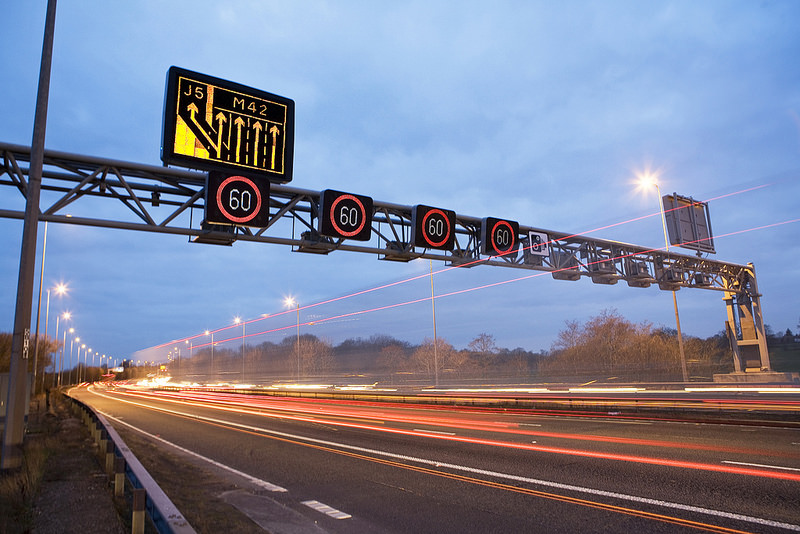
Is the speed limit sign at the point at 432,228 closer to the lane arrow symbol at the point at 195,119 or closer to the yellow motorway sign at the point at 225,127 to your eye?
the yellow motorway sign at the point at 225,127

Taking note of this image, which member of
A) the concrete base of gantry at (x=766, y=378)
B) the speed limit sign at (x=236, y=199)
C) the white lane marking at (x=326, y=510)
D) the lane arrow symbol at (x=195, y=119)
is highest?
the lane arrow symbol at (x=195, y=119)

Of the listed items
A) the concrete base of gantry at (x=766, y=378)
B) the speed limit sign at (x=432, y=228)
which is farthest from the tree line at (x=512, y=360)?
the speed limit sign at (x=432, y=228)

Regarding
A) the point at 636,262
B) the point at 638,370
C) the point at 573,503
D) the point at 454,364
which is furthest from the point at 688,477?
the point at 454,364

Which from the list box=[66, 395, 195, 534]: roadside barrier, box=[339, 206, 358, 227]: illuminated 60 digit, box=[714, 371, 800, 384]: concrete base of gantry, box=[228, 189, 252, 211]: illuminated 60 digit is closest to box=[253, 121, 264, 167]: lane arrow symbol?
box=[228, 189, 252, 211]: illuminated 60 digit

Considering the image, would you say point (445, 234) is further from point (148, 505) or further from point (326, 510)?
point (148, 505)

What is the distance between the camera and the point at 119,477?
24.2 ft

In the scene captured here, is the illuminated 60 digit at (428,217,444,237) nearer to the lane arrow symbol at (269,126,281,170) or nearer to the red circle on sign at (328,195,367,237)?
the red circle on sign at (328,195,367,237)

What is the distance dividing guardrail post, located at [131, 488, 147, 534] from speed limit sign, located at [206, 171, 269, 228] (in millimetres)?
8739

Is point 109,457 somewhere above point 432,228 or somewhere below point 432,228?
below

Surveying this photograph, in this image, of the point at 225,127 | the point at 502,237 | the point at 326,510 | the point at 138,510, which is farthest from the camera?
the point at 502,237

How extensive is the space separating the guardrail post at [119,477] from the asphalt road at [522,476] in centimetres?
182

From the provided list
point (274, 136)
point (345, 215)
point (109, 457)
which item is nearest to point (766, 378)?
point (345, 215)

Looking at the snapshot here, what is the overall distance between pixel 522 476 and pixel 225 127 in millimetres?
10605

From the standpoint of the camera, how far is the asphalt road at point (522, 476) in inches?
259
